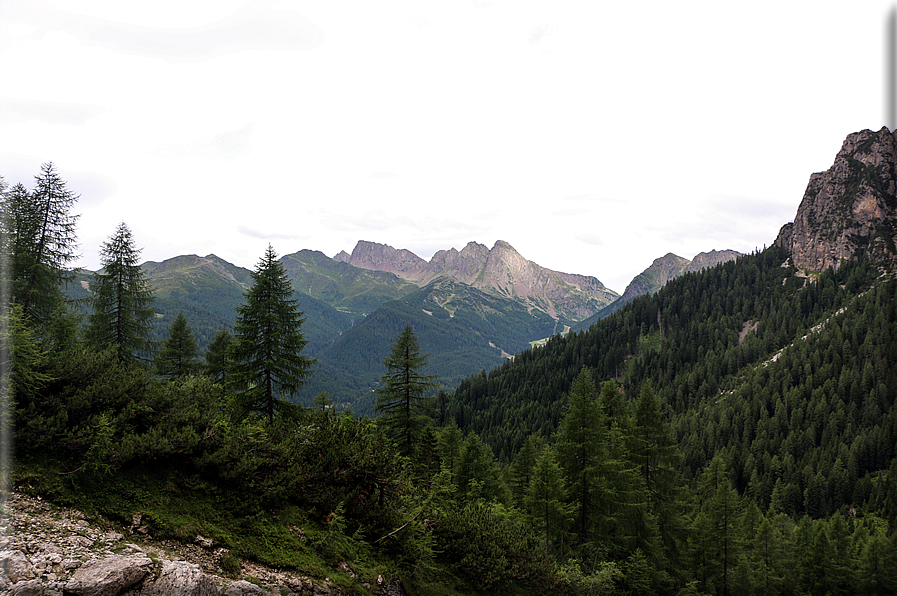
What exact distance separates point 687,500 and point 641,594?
9457mm

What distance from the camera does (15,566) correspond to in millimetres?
5129

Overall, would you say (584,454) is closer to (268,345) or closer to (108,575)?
(268,345)

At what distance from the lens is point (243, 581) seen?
678cm

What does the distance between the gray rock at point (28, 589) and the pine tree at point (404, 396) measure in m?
20.9

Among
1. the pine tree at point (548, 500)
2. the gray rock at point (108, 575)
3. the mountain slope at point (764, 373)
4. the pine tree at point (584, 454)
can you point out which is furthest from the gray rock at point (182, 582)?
the mountain slope at point (764, 373)

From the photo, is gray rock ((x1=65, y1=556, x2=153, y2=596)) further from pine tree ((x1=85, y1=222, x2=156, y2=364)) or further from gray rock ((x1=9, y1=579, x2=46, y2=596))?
pine tree ((x1=85, y1=222, x2=156, y2=364))

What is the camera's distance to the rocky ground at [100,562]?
204 inches

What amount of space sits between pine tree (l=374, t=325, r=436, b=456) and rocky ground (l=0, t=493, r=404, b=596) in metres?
18.8

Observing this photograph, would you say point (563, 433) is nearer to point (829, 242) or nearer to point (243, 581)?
point (243, 581)

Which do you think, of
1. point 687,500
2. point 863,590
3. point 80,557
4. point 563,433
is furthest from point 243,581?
point 863,590

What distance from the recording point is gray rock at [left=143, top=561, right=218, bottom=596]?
586 centimetres

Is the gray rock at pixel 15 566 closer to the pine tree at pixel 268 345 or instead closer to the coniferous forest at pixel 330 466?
the coniferous forest at pixel 330 466

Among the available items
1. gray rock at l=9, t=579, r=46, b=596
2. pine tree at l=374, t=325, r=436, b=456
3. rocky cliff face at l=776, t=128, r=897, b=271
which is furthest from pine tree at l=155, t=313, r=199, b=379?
rocky cliff face at l=776, t=128, r=897, b=271

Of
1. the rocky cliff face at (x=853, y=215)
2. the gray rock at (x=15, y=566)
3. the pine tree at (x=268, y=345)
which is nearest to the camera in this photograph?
the gray rock at (x=15, y=566)
